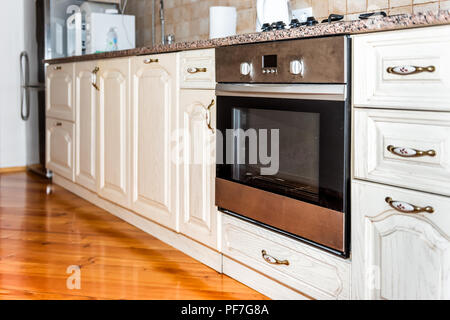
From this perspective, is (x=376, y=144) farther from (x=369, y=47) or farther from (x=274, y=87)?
(x=274, y=87)

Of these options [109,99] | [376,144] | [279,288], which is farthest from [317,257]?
[109,99]

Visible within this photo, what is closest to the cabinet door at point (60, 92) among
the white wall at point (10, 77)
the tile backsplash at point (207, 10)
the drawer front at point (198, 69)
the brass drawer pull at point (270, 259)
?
the tile backsplash at point (207, 10)

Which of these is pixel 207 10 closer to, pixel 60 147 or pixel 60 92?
pixel 60 92

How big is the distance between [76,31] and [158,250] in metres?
2.31

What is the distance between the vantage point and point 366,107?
1339 mm

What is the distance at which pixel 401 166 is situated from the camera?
1257 millimetres

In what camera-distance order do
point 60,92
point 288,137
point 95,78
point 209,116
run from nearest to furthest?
point 288,137, point 209,116, point 95,78, point 60,92

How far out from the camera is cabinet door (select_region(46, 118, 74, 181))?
11.5 ft

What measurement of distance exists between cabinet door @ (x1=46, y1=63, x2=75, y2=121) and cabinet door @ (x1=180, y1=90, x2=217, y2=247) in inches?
61.1

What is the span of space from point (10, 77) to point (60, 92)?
3.81 feet

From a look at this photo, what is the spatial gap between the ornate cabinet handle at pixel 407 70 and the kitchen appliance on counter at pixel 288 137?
0.15 m

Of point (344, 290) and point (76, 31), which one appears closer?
point (344, 290)

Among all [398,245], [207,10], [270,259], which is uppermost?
[207,10]

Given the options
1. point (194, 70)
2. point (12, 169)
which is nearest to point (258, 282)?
point (194, 70)
